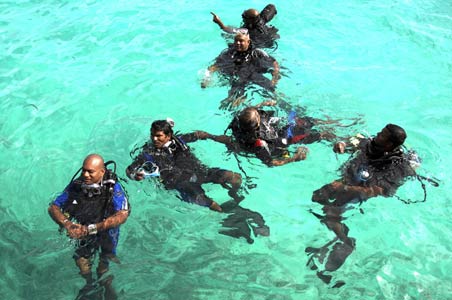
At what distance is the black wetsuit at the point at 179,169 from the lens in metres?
5.84

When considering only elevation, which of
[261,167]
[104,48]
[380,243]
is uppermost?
[104,48]

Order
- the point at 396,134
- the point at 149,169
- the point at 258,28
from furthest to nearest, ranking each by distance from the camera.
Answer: the point at 258,28, the point at 149,169, the point at 396,134

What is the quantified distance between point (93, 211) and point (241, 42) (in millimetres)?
3951

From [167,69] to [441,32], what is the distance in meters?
6.56

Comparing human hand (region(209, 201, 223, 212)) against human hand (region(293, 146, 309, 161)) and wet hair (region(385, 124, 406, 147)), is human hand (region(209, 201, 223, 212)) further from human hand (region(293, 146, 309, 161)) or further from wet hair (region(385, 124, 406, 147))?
wet hair (region(385, 124, 406, 147))

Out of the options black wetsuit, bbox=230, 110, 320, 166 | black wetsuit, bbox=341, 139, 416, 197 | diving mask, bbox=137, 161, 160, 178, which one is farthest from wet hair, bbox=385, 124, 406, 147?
diving mask, bbox=137, 161, 160, 178

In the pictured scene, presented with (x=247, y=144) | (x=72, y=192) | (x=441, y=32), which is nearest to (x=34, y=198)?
(x=72, y=192)

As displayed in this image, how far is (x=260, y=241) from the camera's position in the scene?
6027mm

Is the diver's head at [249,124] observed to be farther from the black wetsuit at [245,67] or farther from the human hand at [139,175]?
the black wetsuit at [245,67]

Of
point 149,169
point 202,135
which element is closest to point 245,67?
point 202,135

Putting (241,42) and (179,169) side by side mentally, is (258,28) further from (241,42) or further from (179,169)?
(179,169)

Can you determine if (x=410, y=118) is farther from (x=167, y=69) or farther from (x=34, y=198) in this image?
(x=34, y=198)

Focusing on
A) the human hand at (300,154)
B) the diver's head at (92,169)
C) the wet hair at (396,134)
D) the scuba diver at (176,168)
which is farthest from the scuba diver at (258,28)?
the diver's head at (92,169)

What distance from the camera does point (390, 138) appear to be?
493cm
